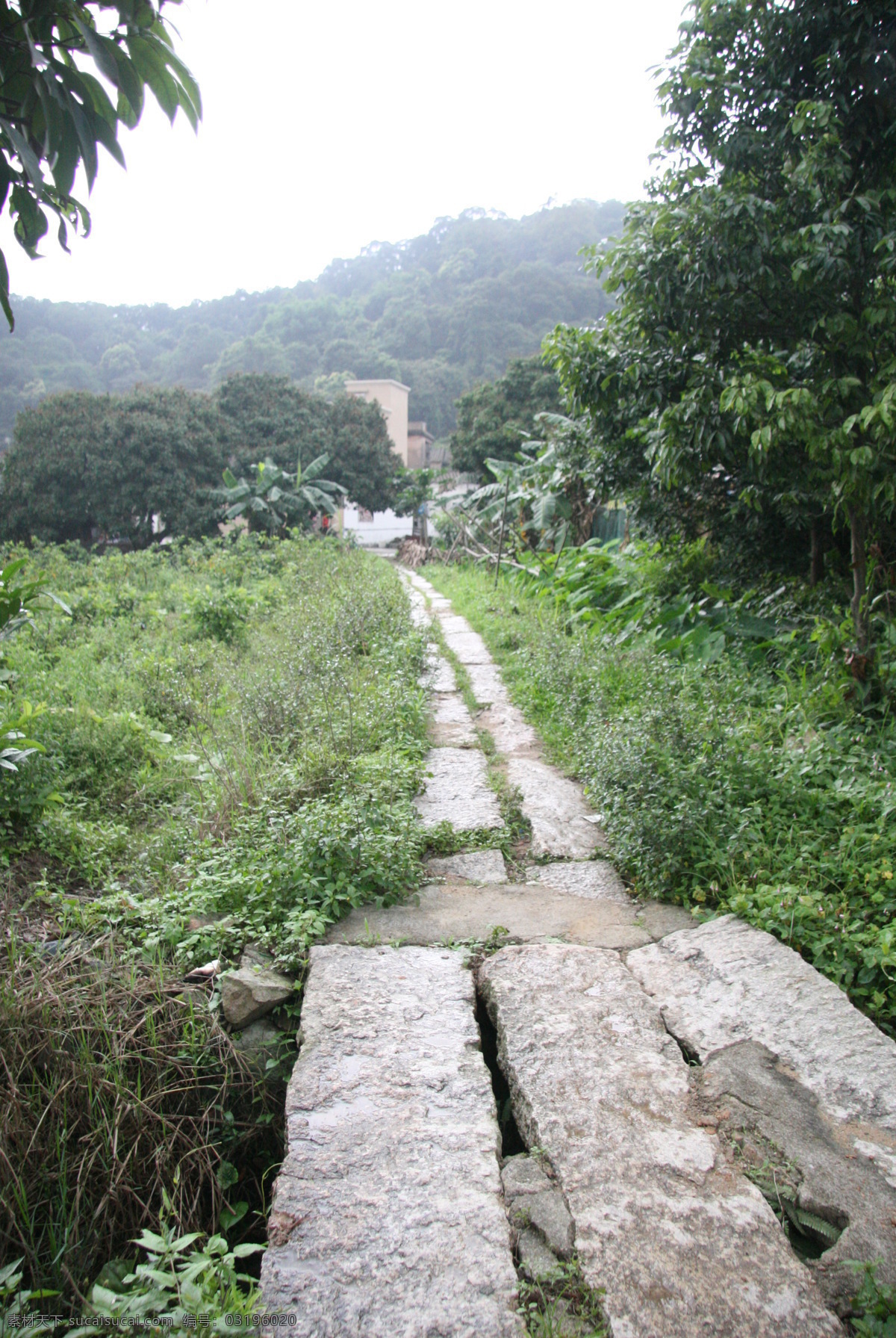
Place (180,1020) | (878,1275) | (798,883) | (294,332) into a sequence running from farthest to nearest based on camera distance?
1. (294,332)
2. (798,883)
3. (180,1020)
4. (878,1275)

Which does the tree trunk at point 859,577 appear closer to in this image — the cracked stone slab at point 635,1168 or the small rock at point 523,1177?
the cracked stone slab at point 635,1168

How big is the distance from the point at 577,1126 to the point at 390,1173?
0.45 meters

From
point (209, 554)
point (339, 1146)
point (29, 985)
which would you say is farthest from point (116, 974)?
point (209, 554)

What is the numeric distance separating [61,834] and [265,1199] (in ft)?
6.80

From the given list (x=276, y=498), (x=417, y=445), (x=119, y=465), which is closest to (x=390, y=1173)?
(x=276, y=498)

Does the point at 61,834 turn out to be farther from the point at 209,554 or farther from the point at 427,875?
the point at 209,554

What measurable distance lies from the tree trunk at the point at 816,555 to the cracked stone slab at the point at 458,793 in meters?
3.17

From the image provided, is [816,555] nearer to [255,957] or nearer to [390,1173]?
[255,957]

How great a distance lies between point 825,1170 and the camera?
170cm

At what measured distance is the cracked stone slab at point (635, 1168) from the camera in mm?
1402

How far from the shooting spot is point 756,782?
335cm

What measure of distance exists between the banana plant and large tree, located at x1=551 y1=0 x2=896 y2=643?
1575cm

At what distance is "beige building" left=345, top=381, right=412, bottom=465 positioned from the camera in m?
42.0

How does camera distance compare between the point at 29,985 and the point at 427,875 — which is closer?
the point at 29,985
